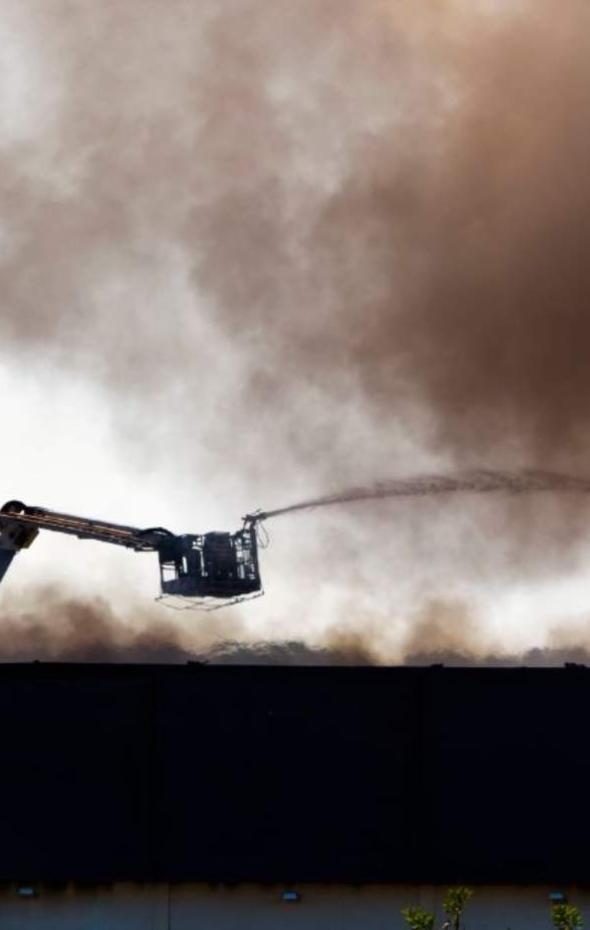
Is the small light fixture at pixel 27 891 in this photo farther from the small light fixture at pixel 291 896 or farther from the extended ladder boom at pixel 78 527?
the extended ladder boom at pixel 78 527

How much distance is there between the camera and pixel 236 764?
49.3 meters

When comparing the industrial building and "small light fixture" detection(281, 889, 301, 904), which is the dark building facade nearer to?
the industrial building

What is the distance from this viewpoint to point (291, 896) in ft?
160

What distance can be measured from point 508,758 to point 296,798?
586cm

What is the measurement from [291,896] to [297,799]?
8.47ft

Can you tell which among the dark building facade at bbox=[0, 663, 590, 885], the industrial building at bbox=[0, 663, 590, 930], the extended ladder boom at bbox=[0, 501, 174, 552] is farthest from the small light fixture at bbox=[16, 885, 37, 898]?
the extended ladder boom at bbox=[0, 501, 174, 552]

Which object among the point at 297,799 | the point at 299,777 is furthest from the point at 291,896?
the point at 299,777

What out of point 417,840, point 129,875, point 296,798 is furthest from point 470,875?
point 129,875

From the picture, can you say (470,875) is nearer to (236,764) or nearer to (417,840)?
(417,840)

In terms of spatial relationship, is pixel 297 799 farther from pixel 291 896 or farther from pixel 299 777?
pixel 291 896

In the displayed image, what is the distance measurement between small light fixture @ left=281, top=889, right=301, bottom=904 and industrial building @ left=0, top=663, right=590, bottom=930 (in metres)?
0.03

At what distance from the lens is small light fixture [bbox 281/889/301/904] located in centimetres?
4878

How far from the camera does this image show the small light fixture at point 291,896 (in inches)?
1921

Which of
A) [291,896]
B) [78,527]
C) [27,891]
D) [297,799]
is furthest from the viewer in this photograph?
[78,527]
